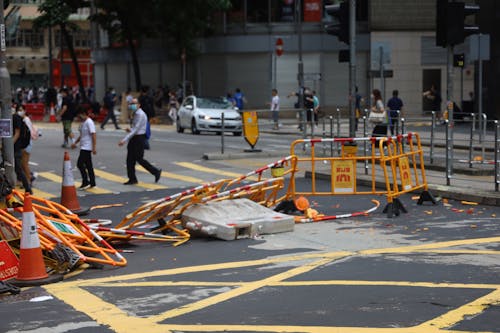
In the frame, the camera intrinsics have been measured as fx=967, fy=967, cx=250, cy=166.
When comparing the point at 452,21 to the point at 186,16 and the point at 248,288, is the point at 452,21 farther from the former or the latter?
the point at 186,16

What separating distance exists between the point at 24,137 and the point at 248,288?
11.2m

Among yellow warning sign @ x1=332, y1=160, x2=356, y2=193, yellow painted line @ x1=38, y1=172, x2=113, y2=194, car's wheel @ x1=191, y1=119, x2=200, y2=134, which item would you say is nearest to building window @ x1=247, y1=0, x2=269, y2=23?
car's wheel @ x1=191, y1=119, x2=200, y2=134

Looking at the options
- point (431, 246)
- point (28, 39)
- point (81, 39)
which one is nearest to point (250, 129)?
point (431, 246)

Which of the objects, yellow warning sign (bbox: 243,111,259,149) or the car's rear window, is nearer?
yellow warning sign (bbox: 243,111,259,149)

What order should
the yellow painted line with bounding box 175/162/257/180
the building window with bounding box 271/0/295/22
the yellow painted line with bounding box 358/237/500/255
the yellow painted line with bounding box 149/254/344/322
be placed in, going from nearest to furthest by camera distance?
the yellow painted line with bounding box 149/254/344/322
the yellow painted line with bounding box 358/237/500/255
the yellow painted line with bounding box 175/162/257/180
the building window with bounding box 271/0/295/22

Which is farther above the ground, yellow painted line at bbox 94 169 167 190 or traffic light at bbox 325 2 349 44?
traffic light at bbox 325 2 349 44

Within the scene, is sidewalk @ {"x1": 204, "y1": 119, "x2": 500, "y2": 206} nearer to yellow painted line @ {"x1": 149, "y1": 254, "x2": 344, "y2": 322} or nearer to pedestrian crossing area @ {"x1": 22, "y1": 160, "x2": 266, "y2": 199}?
pedestrian crossing area @ {"x1": 22, "y1": 160, "x2": 266, "y2": 199}

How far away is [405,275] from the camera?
1004cm

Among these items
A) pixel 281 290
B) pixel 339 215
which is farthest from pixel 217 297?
pixel 339 215

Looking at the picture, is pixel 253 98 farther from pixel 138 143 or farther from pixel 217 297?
pixel 217 297

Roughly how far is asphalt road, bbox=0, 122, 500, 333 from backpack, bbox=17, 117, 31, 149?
742cm

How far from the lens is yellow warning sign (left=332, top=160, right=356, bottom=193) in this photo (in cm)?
1564

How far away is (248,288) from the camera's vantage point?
9.59 meters

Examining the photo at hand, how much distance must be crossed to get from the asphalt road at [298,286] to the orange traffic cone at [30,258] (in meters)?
0.19
